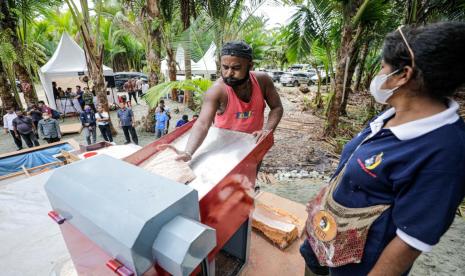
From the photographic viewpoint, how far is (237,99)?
6.02ft

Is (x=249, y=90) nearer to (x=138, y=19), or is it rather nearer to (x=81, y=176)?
(x=81, y=176)

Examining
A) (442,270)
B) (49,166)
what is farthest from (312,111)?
(49,166)

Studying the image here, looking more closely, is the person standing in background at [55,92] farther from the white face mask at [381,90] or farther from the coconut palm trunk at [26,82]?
the white face mask at [381,90]

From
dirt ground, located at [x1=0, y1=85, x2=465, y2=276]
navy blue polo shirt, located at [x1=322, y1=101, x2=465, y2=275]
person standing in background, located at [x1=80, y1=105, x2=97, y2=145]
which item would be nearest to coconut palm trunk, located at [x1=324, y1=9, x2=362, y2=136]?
dirt ground, located at [x1=0, y1=85, x2=465, y2=276]

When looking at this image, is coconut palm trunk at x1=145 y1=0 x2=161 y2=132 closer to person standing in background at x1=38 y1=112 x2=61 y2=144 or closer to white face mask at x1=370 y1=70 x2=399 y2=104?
person standing in background at x1=38 y1=112 x2=61 y2=144

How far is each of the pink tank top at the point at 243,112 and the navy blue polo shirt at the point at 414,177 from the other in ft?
3.42

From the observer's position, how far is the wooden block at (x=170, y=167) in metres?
1.32

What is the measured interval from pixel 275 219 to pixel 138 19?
7159mm

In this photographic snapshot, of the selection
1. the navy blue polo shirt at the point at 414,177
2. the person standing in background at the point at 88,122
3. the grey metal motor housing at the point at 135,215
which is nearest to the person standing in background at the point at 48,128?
the person standing in background at the point at 88,122

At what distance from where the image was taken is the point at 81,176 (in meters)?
0.97

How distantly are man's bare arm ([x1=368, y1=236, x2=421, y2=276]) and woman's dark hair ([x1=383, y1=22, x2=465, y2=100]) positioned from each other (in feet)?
1.75

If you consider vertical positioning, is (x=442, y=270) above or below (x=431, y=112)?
below

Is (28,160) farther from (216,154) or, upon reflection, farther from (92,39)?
(216,154)

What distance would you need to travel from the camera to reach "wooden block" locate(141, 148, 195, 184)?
4.34ft
